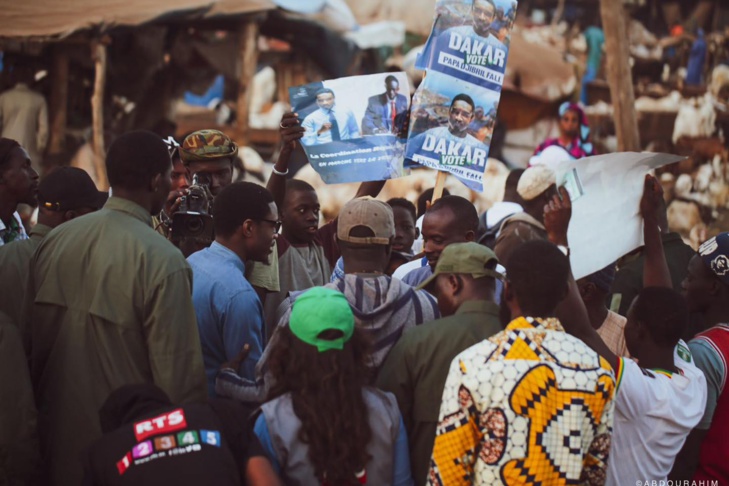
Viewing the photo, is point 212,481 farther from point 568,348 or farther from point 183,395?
point 568,348

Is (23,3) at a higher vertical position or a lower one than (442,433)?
higher

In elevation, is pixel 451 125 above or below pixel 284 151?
above

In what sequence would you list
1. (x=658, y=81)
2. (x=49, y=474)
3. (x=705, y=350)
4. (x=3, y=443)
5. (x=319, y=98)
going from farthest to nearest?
(x=658, y=81) < (x=319, y=98) < (x=705, y=350) < (x=49, y=474) < (x=3, y=443)

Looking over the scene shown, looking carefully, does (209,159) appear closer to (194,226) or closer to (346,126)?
(194,226)

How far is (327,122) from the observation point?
5531mm

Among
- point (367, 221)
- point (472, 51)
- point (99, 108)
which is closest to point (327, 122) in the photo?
point (472, 51)

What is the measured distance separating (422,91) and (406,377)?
2.25 meters

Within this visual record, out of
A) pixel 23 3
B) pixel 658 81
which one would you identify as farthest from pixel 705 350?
pixel 658 81

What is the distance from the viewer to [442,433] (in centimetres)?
338

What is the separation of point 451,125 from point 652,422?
224 cm

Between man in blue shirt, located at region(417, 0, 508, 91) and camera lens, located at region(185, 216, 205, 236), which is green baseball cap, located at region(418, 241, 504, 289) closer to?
camera lens, located at region(185, 216, 205, 236)

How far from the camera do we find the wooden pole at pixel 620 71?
34.6 ft

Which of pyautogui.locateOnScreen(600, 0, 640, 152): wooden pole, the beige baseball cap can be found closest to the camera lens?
the beige baseball cap

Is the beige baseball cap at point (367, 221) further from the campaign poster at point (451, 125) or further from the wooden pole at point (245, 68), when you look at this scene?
the wooden pole at point (245, 68)
